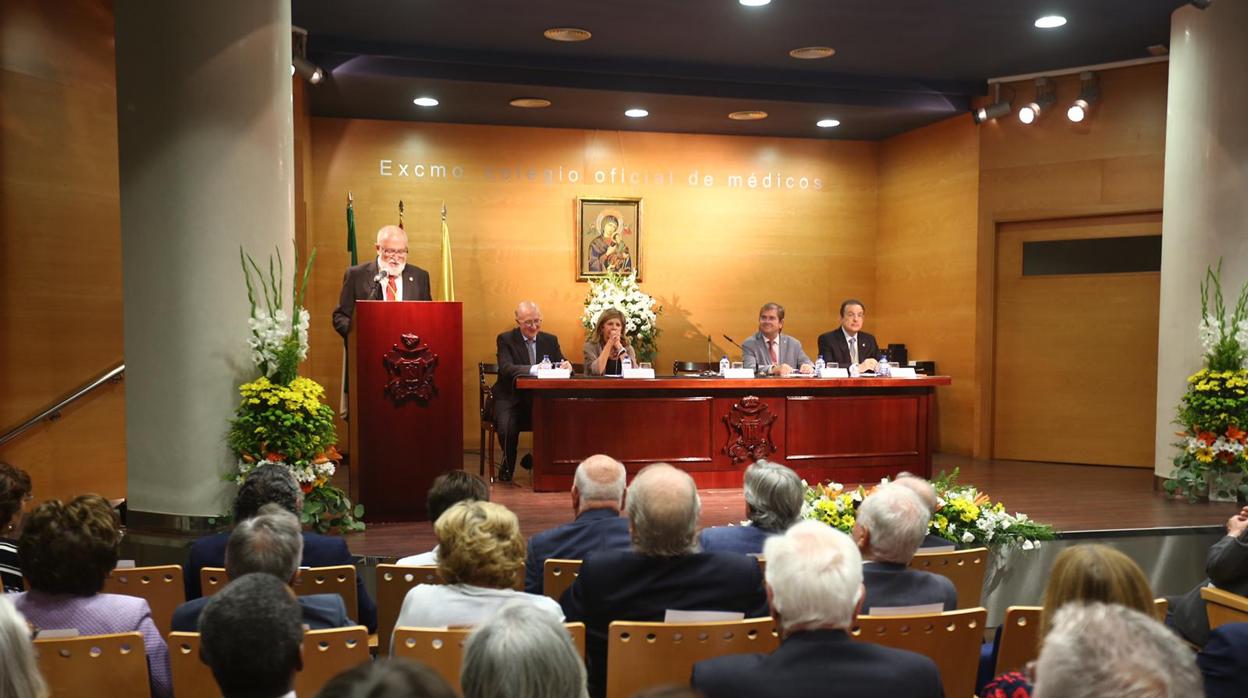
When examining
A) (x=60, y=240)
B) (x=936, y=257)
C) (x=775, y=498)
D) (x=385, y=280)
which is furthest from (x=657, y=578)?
(x=936, y=257)

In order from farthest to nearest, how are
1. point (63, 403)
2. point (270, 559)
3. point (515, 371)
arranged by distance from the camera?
1. point (515, 371)
2. point (63, 403)
3. point (270, 559)

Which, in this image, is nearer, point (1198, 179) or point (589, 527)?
point (589, 527)

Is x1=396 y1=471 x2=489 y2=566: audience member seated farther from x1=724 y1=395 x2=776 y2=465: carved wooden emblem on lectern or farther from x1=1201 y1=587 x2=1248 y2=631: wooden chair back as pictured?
x1=724 y1=395 x2=776 y2=465: carved wooden emblem on lectern

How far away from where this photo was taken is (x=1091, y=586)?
2.17 metres

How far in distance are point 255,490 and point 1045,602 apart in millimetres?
2515

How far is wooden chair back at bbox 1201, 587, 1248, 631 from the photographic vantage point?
3.27 m

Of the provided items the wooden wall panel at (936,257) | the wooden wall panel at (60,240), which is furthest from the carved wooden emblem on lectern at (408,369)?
the wooden wall panel at (936,257)

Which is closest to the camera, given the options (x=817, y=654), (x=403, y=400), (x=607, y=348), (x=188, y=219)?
(x=817, y=654)

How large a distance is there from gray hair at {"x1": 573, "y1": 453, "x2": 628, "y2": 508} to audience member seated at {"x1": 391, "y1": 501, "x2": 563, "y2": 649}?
2.52 ft

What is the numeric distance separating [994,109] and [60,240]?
26.0 feet

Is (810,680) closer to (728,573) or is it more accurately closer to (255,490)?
(728,573)

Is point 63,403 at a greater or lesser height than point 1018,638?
greater

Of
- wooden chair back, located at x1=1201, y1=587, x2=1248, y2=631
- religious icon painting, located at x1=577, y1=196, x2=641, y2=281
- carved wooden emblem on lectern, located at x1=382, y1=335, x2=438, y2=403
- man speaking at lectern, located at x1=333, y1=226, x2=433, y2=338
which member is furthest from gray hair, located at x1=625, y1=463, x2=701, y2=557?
religious icon painting, located at x1=577, y1=196, x2=641, y2=281

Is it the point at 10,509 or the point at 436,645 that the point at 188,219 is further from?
the point at 436,645
